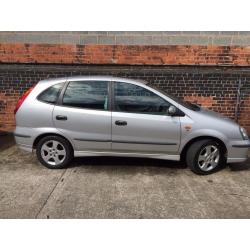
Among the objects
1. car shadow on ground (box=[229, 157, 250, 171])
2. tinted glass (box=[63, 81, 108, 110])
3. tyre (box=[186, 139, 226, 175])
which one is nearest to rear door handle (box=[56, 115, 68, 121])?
tinted glass (box=[63, 81, 108, 110])

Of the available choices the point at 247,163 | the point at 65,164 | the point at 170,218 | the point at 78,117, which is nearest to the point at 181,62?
the point at 247,163

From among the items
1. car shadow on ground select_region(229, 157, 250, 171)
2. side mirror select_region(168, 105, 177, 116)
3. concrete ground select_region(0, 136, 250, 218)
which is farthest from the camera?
car shadow on ground select_region(229, 157, 250, 171)

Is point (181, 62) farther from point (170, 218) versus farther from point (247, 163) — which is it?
point (170, 218)

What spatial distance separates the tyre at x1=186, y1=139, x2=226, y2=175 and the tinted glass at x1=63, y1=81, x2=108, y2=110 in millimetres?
1663

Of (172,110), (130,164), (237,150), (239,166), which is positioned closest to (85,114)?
(130,164)

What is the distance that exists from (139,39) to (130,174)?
3.51m

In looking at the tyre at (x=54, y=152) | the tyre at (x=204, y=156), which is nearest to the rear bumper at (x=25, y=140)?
the tyre at (x=54, y=152)

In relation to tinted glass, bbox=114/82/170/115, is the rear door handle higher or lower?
lower

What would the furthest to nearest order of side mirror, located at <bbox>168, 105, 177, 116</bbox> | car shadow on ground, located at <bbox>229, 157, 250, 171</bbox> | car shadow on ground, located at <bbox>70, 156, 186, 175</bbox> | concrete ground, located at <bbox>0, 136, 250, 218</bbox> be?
car shadow on ground, located at <bbox>229, 157, 250, 171</bbox> < car shadow on ground, located at <bbox>70, 156, 186, 175</bbox> < side mirror, located at <bbox>168, 105, 177, 116</bbox> < concrete ground, located at <bbox>0, 136, 250, 218</bbox>

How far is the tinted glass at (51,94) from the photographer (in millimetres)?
4809

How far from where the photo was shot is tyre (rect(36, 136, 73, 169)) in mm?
4844

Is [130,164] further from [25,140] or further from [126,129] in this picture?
[25,140]

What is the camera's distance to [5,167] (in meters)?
5.04

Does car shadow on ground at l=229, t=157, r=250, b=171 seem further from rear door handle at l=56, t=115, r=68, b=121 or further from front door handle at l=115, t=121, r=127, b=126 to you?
rear door handle at l=56, t=115, r=68, b=121
